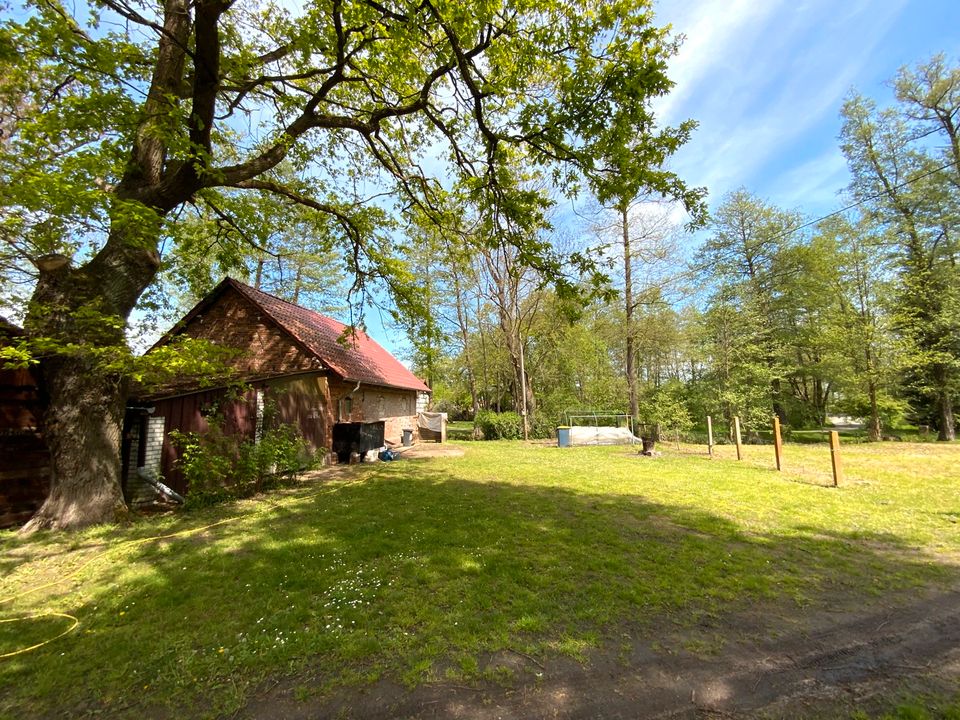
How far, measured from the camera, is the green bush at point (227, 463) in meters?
7.59

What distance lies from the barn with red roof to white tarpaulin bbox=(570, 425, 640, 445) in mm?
8626

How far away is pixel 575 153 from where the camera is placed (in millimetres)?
5984

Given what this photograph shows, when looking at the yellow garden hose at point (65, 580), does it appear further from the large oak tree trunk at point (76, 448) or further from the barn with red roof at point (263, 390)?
the barn with red roof at point (263, 390)

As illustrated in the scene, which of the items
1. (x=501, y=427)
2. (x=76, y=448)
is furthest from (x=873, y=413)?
(x=76, y=448)

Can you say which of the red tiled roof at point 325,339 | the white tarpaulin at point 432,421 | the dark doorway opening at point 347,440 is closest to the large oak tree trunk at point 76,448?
the red tiled roof at point 325,339

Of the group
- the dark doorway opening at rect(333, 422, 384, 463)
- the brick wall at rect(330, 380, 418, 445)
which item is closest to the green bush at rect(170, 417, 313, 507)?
the dark doorway opening at rect(333, 422, 384, 463)

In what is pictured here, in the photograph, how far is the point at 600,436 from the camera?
1853 centimetres

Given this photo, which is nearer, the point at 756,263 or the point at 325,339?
the point at 325,339

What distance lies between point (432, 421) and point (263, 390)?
12507 millimetres

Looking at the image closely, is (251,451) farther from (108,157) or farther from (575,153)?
(575,153)

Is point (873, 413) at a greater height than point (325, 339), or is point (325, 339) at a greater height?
point (325, 339)

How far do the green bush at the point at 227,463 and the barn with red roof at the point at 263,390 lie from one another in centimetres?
103

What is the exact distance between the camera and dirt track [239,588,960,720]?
237 cm

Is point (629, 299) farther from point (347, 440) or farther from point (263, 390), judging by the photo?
point (263, 390)
